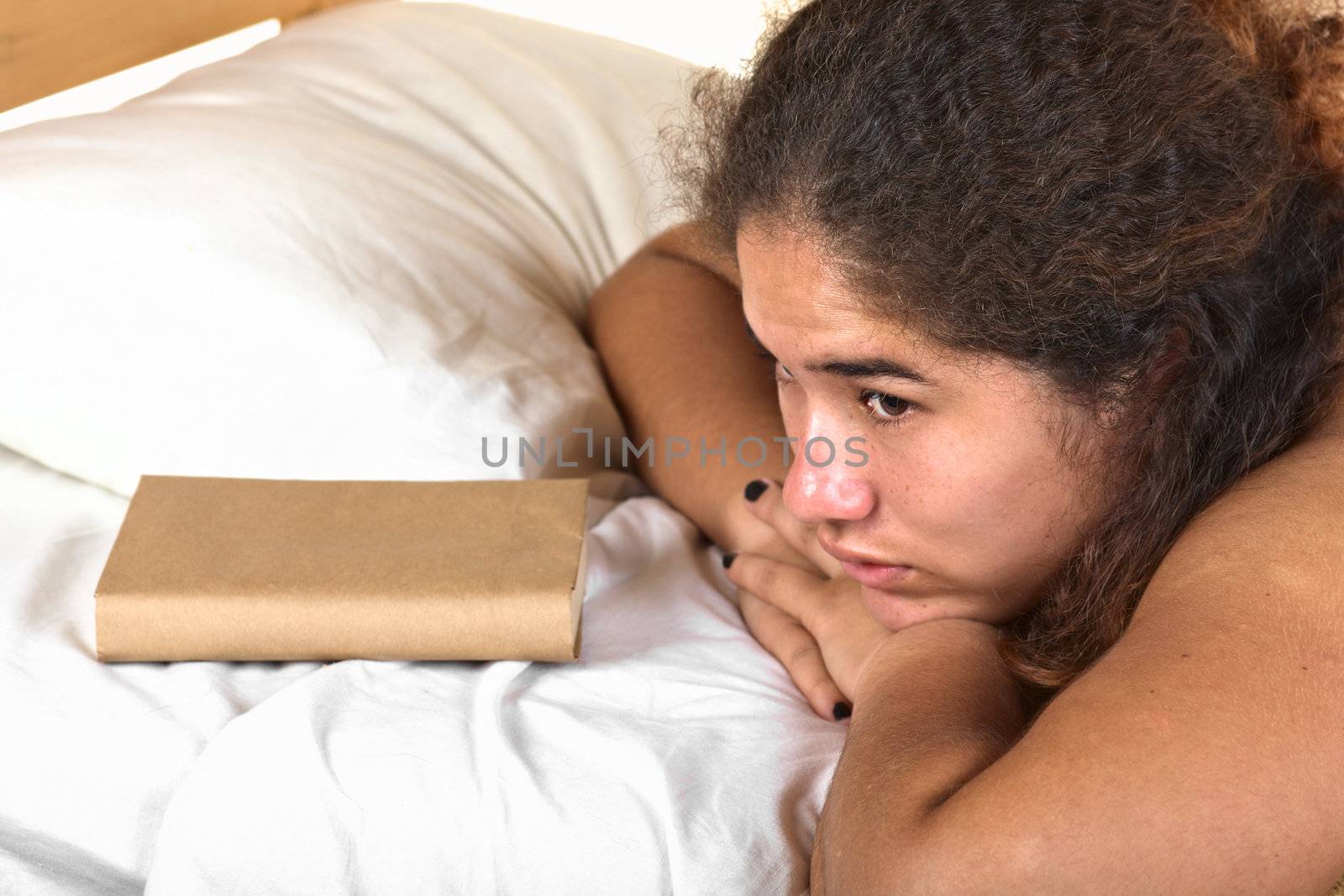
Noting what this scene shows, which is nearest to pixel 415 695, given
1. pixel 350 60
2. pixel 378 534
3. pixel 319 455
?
pixel 378 534

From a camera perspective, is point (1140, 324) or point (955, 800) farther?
point (1140, 324)

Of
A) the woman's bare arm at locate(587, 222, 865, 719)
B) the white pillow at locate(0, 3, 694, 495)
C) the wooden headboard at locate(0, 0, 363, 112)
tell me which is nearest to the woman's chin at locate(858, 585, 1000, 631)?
the woman's bare arm at locate(587, 222, 865, 719)

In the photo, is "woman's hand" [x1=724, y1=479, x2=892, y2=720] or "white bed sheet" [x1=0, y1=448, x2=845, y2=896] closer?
"white bed sheet" [x1=0, y1=448, x2=845, y2=896]

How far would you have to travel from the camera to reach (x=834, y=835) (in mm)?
708

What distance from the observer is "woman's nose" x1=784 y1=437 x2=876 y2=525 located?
0.84 metres

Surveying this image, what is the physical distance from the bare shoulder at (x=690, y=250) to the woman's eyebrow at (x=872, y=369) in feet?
1.21

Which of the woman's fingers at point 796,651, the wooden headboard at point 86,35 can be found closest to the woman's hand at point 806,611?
the woman's fingers at point 796,651

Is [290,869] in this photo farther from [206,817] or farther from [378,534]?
[378,534]

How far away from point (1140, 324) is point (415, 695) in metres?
0.50

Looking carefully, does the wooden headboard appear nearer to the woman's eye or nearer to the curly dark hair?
the curly dark hair

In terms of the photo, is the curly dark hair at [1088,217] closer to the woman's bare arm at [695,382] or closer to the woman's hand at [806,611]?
the woman's hand at [806,611]

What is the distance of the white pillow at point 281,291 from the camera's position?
1018 millimetres

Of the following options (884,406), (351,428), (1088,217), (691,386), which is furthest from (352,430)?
(1088,217)

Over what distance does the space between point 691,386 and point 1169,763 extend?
0.67 metres
